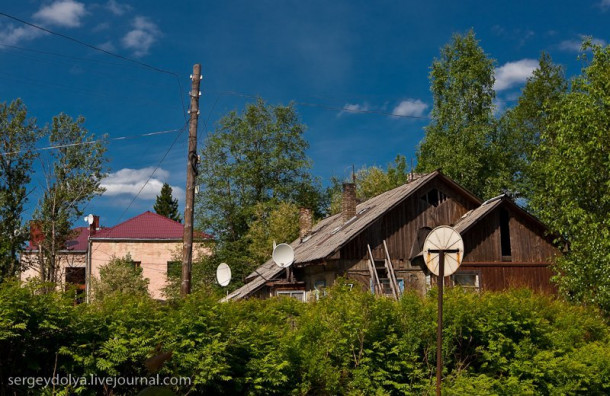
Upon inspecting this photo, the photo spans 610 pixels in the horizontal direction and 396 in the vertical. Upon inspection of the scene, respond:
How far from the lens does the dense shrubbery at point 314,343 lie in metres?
8.46

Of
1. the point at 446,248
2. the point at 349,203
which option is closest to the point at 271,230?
the point at 349,203

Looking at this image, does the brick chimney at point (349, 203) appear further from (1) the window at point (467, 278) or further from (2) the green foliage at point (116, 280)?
(2) the green foliage at point (116, 280)

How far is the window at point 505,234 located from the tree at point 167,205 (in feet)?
171

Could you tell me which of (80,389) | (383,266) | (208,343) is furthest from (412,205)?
(80,389)

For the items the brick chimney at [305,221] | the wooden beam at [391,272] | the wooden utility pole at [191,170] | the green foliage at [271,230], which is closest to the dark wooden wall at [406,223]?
the wooden beam at [391,272]

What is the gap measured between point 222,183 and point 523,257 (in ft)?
82.1

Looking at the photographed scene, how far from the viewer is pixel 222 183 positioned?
142ft

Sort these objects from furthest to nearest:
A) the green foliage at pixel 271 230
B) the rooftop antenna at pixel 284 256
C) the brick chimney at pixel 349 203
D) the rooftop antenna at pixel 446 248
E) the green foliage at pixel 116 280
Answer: the green foliage at pixel 271 230
the green foliage at pixel 116 280
the brick chimney at pixel 349 203
the rooftop antenna at pixel 284 256
the rooftop antenna at pixel 446 248

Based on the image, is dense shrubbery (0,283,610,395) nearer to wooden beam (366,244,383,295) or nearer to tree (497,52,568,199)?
wooden beam (366,244,383,295)

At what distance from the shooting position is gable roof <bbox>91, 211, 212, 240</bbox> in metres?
43.2

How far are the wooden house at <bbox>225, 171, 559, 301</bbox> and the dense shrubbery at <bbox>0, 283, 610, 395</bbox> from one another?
1031cm

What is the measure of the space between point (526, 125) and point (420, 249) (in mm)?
15505

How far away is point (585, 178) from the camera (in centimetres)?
Answer: 2009

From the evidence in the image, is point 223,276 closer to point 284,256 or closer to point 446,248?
point 284,256
